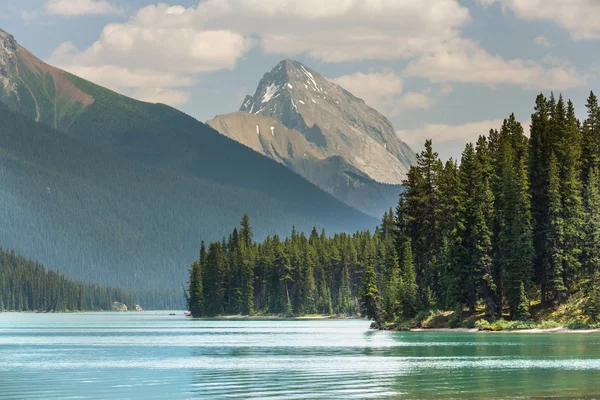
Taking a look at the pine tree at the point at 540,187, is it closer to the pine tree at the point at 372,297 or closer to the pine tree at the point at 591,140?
the pine tree at the point at 591,140

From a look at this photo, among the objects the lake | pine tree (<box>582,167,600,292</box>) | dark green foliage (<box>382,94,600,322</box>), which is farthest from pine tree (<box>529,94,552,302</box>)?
the lake

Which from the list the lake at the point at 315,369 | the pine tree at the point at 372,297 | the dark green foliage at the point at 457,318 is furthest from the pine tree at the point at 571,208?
the pine tree at the point at 372,297

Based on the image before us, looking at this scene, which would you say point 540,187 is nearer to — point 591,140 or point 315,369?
point 591,140

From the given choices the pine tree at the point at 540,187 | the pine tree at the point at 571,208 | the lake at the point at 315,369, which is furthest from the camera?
the pine tree at the point at 540,187

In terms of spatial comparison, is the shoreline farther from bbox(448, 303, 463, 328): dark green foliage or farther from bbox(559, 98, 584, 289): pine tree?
bbox(559, 98, 584, 289): pine tree

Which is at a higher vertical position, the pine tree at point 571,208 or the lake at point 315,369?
the pine tree at point 571,208

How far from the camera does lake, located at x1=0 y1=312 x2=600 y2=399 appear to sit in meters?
52.9

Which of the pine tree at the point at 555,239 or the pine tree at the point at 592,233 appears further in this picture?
the pine tree at the point at 555,239

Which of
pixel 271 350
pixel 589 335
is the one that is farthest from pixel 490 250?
pixel 271 350

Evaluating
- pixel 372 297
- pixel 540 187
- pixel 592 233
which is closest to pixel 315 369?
pixel 592 233

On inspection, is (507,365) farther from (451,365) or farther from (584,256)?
(584,256)

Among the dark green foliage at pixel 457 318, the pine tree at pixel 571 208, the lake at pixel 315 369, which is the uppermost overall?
the pine tree at pixel 571 208

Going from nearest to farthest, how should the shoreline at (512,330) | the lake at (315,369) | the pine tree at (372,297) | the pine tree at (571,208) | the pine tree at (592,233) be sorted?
the lake at (315,369)
the shoreline at (512,330)
the pine tree at (592,233)
the pine tree at (571,208)
the pine tree at (372,297)

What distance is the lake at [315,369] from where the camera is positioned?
2082 inches
